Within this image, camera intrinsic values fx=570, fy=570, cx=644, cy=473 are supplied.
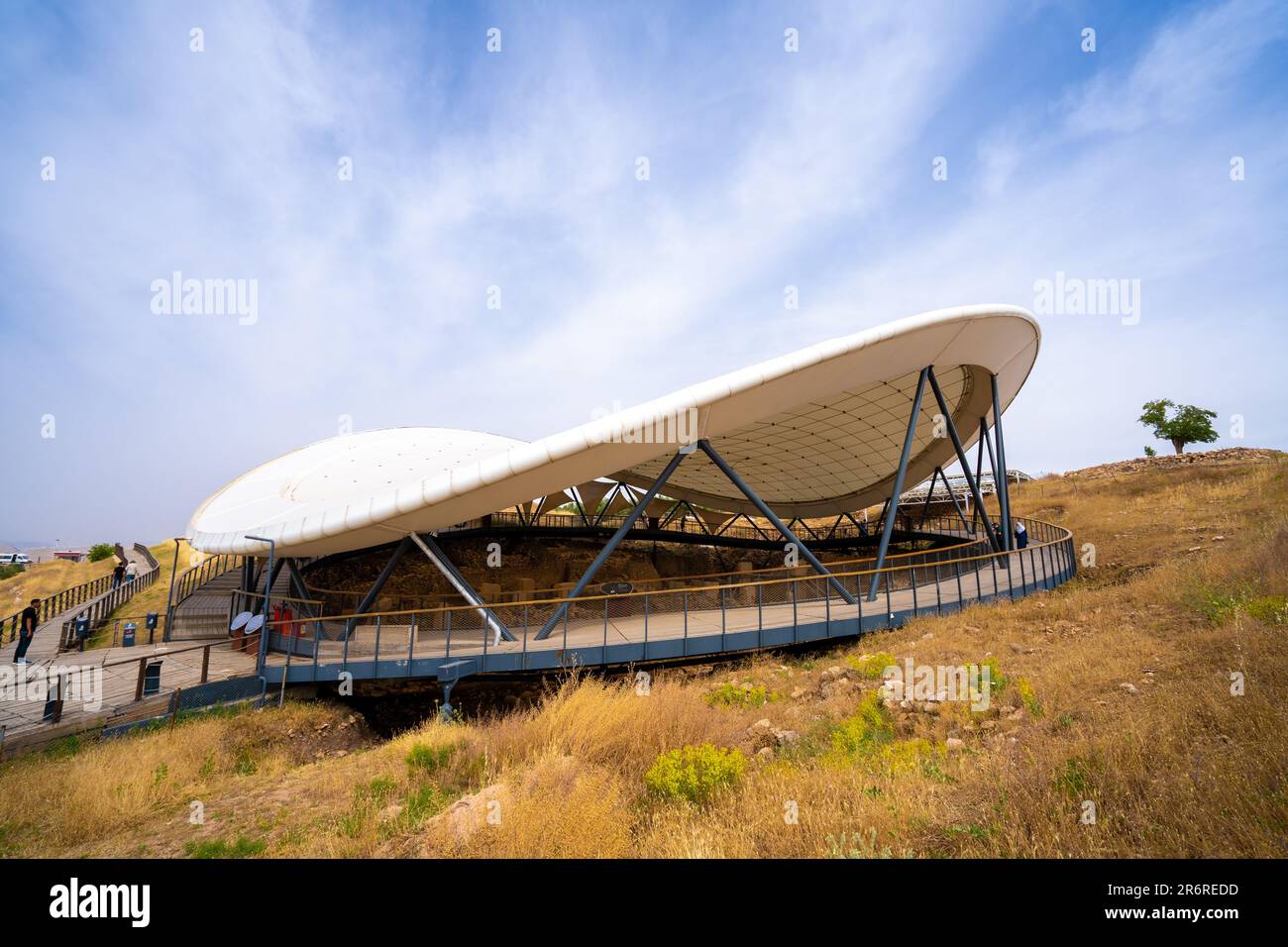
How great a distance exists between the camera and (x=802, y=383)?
13.1m

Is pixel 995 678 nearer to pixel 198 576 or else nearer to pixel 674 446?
pixel 674 446

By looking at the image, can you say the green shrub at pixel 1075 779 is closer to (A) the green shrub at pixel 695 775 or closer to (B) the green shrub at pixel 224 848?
(A) the green shrub at pixel 695 775

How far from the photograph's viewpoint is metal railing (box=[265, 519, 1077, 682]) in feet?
36.4

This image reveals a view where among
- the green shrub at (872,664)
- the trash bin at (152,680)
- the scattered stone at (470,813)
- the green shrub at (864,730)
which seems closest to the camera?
the scattered stone at (470,813)

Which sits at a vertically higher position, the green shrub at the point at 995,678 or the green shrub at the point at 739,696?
the green shrub at the point at 995,678

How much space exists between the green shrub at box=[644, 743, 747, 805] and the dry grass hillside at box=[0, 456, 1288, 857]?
0.08ft

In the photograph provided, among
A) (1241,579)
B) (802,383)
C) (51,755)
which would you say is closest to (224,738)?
(51,755)

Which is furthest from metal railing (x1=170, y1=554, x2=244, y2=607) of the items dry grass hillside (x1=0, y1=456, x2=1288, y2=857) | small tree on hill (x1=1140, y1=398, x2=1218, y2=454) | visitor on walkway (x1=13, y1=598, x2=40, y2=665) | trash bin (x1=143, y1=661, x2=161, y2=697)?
small tree on hill (x1=1140, y1=398, x2=1218, y2=454)

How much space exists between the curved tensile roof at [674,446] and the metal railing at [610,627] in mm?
2260

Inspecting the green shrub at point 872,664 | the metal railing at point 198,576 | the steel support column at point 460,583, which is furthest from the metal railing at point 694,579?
the metal railing at point 198,576

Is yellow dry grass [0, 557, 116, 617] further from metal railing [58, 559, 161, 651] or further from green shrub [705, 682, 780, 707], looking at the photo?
green shrub [705, 682, 780, 707]

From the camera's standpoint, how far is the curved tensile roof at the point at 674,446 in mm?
11312

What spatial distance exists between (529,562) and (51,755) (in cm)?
1843
